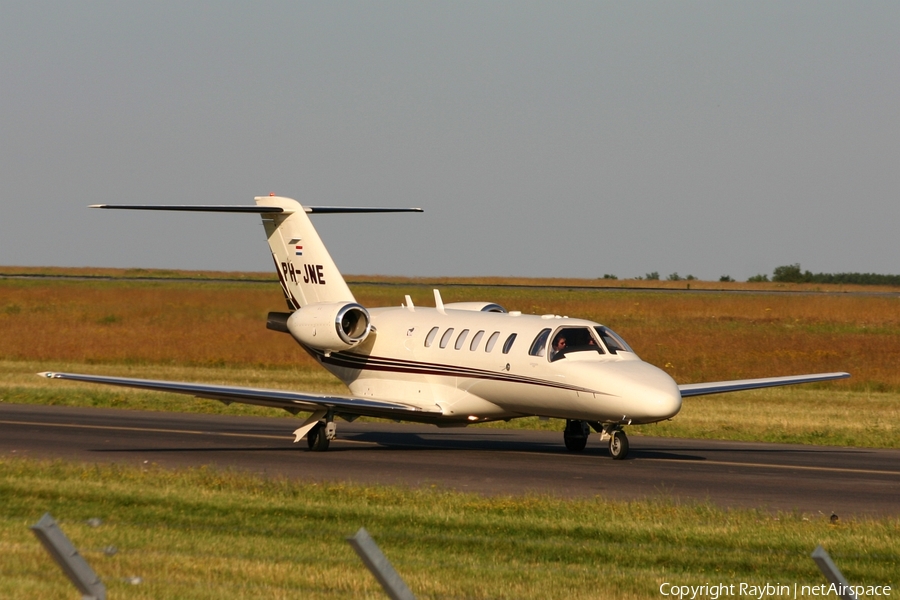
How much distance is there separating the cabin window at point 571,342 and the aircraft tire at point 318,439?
412 centimetres

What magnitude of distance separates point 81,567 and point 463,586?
160 inches

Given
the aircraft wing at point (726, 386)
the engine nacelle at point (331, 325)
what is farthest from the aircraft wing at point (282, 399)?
the aircraft wing at point (726, 386)

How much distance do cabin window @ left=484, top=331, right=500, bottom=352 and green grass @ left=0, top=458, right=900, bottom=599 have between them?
5.36 m

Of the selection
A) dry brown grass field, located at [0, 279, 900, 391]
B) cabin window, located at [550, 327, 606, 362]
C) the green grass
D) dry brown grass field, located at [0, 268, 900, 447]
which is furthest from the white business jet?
dry brown grass field, located at [0, 279, 900, 391]

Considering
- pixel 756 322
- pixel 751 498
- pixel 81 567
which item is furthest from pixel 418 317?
pixel 756 322

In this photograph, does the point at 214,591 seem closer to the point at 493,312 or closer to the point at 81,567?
the point at 81,567

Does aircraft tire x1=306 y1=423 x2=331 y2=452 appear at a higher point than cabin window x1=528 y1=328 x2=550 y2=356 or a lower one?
lower

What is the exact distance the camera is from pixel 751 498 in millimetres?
14453

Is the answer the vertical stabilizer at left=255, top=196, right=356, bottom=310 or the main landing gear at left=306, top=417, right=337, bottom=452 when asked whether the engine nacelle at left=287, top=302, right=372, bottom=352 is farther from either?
the main landing gear at left=306, top=417, right=337, bottom=452

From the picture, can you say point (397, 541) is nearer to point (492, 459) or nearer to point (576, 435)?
point (492, 459)

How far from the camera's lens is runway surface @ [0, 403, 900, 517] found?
49.3 feet

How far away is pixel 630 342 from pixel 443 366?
2343 centimetres

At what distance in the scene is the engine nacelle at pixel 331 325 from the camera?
20906 mm

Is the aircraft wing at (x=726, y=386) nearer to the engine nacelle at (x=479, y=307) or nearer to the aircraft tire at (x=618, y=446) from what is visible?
the aircraft tire at (x=618, y=446)
